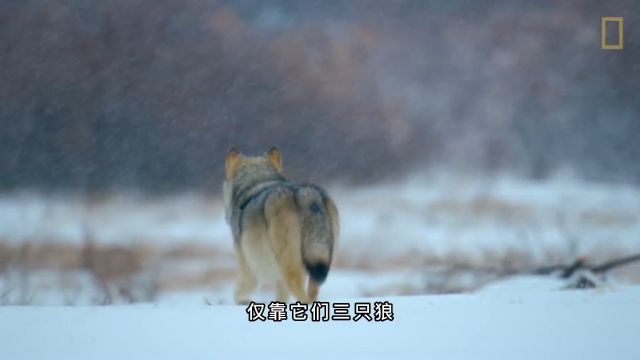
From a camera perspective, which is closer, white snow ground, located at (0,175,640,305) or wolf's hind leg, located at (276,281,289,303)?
wolf's hind leg, located at (276,281,289,303)

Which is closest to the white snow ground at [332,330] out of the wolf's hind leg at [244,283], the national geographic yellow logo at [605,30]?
the wolf's hind leg at [244,283]

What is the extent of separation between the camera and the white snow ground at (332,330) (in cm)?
571

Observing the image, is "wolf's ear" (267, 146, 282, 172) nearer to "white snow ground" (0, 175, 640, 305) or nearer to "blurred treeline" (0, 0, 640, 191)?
"blurred treeline" (0, 0, 640, 191)

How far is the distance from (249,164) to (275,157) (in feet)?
0.61

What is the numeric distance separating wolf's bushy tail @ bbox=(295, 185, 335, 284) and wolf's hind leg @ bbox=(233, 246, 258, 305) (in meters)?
0.48

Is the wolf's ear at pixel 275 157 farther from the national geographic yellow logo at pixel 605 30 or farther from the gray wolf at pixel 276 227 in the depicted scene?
the national geographic yellow logo at pixel 605 30

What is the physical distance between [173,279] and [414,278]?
64.2 inches

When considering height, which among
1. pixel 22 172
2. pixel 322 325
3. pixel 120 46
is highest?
pixel 120 46

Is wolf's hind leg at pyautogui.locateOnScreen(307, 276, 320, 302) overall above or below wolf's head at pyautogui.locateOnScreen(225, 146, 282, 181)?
below

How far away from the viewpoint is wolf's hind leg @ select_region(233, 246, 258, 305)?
21.3 ft

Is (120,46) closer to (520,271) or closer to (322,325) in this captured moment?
(322,325)

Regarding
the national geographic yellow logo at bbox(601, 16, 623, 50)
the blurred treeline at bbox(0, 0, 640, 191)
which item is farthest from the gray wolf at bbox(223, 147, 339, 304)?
the national geographic yellow logo at bbox(601, 16, 623, 50)

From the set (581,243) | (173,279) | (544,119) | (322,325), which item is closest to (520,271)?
(581,243)

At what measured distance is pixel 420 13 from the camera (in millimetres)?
6777
